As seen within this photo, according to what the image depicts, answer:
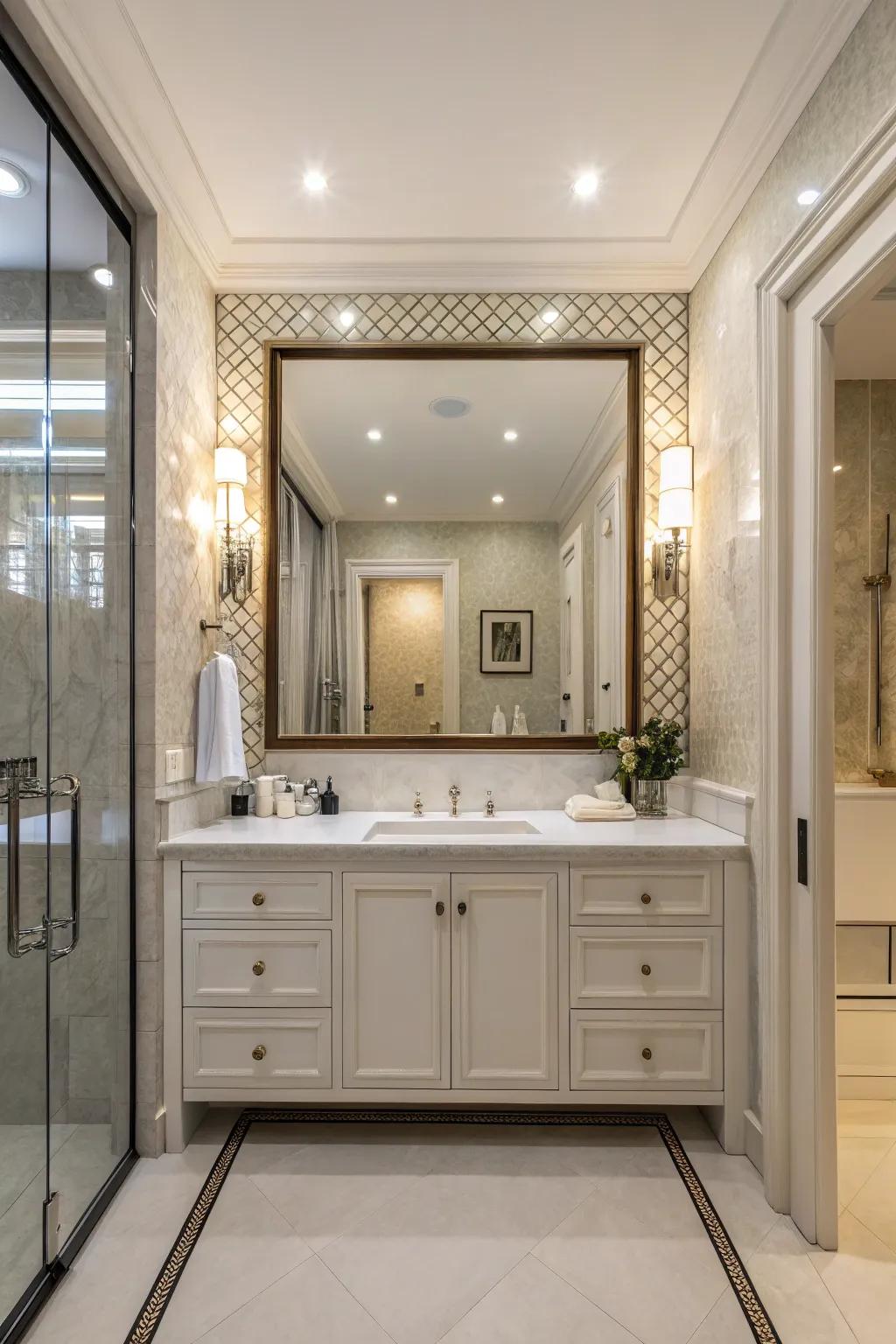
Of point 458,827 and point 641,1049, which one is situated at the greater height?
point 458,827

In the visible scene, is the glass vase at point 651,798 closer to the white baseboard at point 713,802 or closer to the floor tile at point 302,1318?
the white baseboard at point 713,802

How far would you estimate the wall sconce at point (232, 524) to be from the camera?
2.65 meters

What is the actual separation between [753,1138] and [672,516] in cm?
193

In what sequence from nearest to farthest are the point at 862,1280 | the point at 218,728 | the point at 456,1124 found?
the point at 862,1280, the point at 456,1124, the point at 218,728

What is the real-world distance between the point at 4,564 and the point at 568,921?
5.63 feet

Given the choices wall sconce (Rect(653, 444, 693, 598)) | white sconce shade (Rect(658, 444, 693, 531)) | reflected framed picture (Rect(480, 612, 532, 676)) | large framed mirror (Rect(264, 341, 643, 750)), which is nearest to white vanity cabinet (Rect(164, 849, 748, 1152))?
large framed mirror (Rect(264, 341, 643, 750))

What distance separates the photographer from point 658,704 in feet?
8.96

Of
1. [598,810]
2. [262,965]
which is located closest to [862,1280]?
[598,810]

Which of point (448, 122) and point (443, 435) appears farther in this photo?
point (443, 435)

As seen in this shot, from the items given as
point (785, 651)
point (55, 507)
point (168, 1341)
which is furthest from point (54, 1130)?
point (785, 651)

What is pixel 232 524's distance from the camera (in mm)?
2678

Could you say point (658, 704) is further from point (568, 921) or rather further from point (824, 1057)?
point (824, 1057)

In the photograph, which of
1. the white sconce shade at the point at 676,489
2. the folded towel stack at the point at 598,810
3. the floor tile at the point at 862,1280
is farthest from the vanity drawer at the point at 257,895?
the white sconce shade at the point at 676,489

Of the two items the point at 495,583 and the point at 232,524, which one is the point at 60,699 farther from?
the point at 495,583
